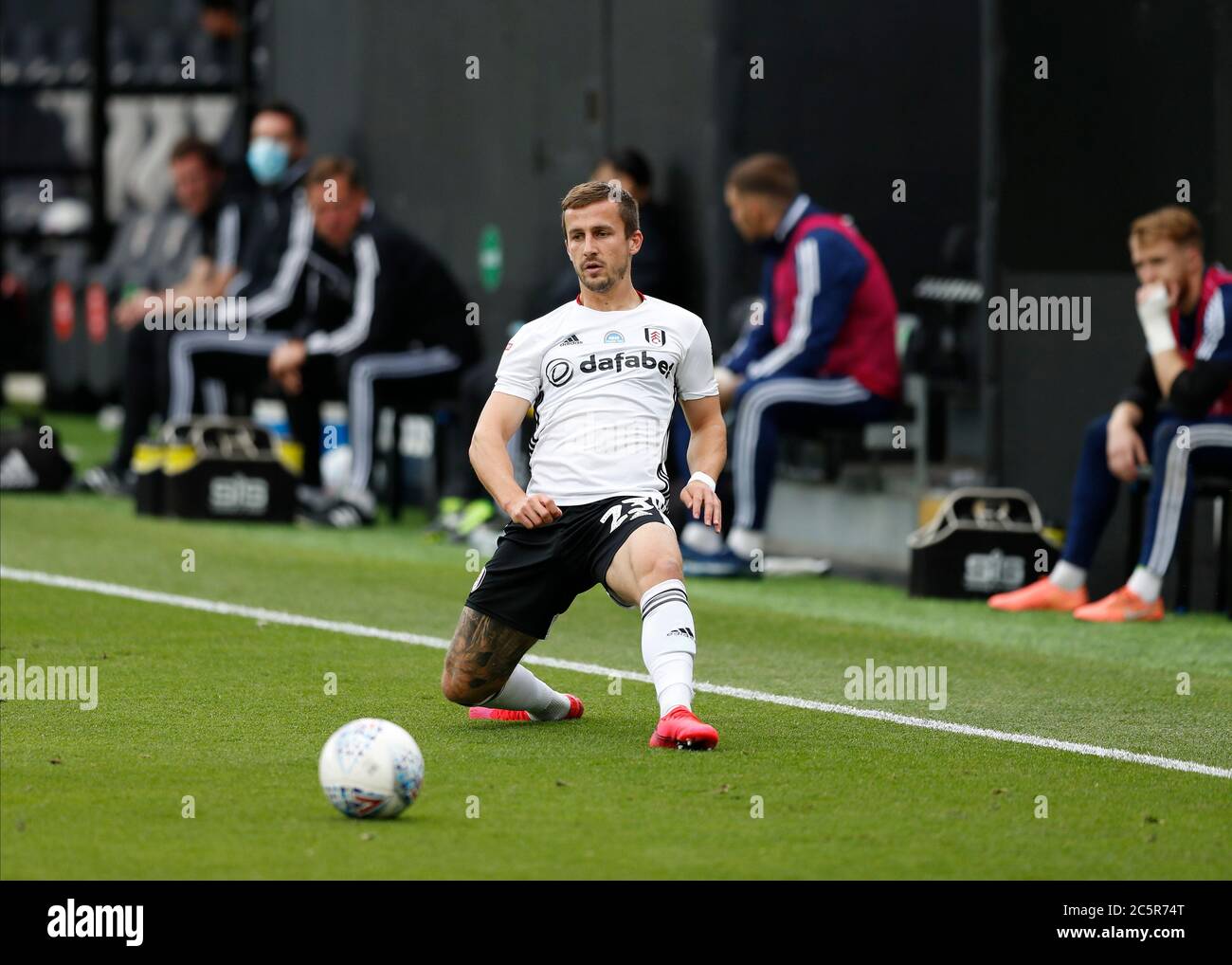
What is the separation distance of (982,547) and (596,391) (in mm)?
4651

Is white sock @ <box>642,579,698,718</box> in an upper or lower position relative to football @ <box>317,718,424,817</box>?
upper

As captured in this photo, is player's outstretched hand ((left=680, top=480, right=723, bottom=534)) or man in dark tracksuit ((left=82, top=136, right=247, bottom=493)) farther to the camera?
man in dark tracksuit ((left=82, top=136, right=247, bottom=493))

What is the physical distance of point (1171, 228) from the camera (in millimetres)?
10805

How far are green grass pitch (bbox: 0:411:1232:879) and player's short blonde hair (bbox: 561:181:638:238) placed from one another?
63.0 inches

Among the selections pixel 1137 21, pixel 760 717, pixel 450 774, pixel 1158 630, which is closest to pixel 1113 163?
pixel 1137 21

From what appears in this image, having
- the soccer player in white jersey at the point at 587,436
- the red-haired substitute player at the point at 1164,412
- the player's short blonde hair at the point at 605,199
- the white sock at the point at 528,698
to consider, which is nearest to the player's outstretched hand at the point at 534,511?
the soccer player in white jersey at the point at 587,436

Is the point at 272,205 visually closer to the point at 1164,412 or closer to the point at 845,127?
the point at 845,127

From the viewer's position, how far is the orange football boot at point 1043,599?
11.4 metres

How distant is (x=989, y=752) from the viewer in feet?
24.8

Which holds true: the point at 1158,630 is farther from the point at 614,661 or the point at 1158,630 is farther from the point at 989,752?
the point at 989,752

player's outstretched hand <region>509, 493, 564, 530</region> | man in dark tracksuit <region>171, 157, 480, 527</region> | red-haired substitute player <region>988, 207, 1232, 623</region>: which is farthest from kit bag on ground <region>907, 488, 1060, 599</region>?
player's outstretched hand <region>509, 493, 564, 530</region>

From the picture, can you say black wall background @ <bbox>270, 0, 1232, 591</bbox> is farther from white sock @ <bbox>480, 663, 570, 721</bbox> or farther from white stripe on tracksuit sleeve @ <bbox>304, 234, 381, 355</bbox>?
white sock @ <bbox>480, 663, 570, 721</bbox>

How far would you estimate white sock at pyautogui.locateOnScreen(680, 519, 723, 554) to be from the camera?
12594mm
